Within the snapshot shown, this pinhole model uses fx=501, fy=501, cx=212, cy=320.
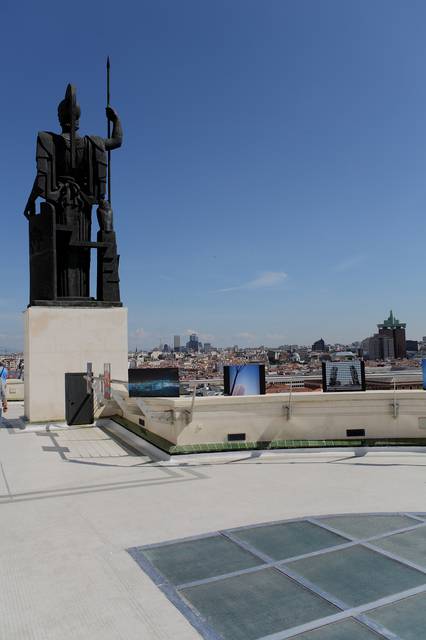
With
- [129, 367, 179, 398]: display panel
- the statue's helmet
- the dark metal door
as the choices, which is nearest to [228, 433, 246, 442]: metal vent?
[129, 367, 179, 398]: display panel

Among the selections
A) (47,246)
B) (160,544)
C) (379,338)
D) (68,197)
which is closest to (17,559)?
(160,544)

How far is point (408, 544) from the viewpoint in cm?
381

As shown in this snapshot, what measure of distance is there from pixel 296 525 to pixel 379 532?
673 mm

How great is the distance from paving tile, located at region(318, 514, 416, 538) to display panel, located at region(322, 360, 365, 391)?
12.8 ft

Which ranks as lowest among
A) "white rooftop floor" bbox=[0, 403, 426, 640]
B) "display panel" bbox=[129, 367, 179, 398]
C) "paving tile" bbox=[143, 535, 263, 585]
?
"white rooftop floor" bbox=[0, 403, 426, 640]

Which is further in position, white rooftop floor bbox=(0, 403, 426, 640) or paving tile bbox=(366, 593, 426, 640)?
white rooftop floor bbox=(0, 403, 426, 640)

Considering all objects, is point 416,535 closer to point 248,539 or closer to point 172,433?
point 248,539

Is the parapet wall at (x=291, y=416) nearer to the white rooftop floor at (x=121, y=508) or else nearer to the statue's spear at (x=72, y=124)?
the white rooftop floor at (x=121, y=508)

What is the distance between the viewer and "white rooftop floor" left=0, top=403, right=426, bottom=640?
113 inches

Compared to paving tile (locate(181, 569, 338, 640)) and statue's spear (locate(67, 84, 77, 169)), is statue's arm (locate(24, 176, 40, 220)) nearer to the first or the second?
statue's spear (locate(67, 84, 77, 169))

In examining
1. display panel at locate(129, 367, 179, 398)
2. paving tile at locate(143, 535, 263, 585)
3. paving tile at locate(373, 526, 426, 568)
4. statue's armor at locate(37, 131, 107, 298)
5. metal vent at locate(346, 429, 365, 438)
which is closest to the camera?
paving tile at locate(143, 535, 263, 585)

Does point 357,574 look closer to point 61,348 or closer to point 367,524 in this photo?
point 367,524

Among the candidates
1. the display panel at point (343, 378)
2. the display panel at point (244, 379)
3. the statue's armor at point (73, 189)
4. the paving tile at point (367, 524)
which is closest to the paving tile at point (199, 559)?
the paving tile at point (367, 524)

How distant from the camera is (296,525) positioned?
14.0 ft
